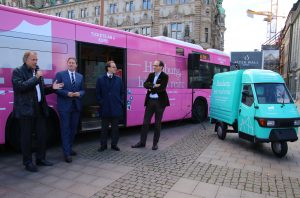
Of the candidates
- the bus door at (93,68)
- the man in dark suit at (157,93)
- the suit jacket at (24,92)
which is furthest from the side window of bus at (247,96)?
the suit jacket at (24,92)

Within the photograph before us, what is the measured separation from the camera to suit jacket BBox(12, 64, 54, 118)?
4676mm

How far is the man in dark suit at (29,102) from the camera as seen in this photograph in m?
4.71

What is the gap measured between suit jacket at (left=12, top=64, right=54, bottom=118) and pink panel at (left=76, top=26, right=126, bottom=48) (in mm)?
2183

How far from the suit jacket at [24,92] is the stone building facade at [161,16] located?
4011 centimetres

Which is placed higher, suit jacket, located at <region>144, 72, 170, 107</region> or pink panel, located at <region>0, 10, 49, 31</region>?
pink panel, located at <region>0, 10, 49, 31</region>

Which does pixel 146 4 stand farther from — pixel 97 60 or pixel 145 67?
pixel 145 67

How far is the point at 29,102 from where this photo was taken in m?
4.80

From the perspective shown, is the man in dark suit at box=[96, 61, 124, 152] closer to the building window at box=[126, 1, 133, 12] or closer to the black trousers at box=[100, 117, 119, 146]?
the black trousers at box=[100, 117, 119, 146]

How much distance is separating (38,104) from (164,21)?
4360cm

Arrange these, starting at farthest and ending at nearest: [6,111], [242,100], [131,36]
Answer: [131,36]
[242,100]
[6,111]

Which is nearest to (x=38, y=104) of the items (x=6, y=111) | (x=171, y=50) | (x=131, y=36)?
(x=6, y=111)

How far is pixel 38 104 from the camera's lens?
4988 mm

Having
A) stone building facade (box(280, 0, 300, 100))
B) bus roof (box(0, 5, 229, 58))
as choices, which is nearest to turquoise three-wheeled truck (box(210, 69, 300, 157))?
bus roof (box(0, 5, 229, 58))

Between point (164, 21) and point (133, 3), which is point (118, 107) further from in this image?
point (133, 3)
